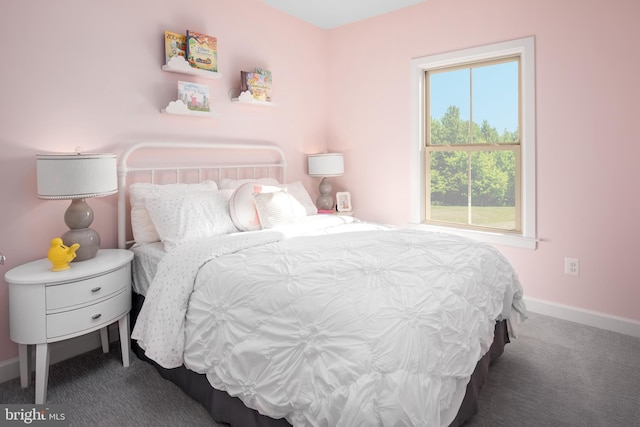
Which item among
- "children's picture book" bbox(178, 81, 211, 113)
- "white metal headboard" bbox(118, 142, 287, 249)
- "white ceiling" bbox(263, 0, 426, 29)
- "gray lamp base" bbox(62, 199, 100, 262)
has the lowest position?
"gray lamp base" bbox(62, 199, 100, 262)

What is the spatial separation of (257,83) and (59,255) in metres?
2.10

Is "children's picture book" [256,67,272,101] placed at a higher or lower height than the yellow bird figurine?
higher

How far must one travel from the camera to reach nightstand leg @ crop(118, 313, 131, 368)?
233 centimetres

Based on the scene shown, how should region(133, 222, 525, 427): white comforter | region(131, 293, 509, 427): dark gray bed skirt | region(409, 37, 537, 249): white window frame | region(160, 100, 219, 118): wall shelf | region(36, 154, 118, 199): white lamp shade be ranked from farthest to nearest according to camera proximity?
region(409, 37, 537, 249): white window frame, region(160, 100, 219, 118): wall shelf, region(36, 154, 118, 199): white lamp shade, region(131, 293, 509, 427): dark gray bed skirt, region(133, 222, 525, 427): white comforter

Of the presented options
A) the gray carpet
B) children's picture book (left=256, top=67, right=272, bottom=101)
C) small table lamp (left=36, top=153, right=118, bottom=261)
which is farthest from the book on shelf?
the gray carpet

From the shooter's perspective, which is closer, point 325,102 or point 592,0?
point 592,0

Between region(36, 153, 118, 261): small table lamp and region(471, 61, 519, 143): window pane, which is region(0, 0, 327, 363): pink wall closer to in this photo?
region(36, 153, 118, 261): small table lamp

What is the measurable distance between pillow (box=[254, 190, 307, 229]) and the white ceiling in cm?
184

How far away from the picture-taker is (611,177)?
108 inches

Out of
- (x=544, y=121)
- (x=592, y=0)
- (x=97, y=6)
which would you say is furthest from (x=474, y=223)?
(x=97, y=6)

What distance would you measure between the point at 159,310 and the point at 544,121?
292 cm

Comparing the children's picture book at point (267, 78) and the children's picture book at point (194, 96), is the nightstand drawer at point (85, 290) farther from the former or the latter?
the children's picture book at point (267, 78)

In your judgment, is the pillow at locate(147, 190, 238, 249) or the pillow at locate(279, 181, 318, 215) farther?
the pillow at locate(279, 181, 318, 215)

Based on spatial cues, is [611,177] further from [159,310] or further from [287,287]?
[159,310]
